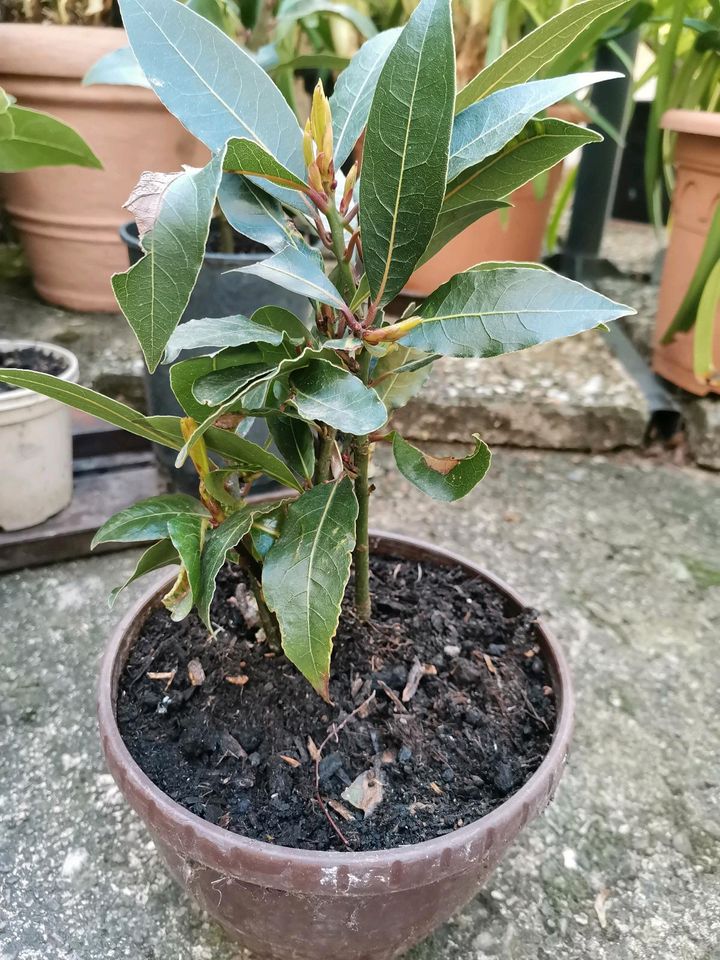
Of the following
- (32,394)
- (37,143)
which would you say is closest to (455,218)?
(37,143)

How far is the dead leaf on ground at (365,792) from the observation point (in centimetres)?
62

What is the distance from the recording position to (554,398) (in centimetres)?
154

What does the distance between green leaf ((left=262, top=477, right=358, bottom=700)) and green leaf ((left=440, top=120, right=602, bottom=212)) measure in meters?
0.24

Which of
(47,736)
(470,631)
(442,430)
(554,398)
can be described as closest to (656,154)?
(554,398)

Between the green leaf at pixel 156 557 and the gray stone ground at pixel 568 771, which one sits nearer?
the green leaf at pixel 156 557

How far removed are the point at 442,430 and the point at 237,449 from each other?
0.99 metres

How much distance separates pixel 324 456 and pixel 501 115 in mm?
292

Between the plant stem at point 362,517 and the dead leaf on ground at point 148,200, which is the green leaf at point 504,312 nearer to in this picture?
the plant stem at point 362,517

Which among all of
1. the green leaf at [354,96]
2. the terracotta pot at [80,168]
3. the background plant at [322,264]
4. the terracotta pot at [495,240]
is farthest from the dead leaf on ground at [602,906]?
the terracotta pot at [80,168]

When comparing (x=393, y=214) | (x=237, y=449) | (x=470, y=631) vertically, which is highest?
(x=393, y=214)

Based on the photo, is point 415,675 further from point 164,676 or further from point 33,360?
point 33,360

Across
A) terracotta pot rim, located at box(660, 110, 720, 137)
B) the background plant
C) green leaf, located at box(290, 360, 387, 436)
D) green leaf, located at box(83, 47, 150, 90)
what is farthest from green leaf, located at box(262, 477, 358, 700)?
terracotta pot rim, located at box(660, 110, 720, 137)

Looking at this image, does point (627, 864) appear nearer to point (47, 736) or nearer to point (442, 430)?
point (47, 736)

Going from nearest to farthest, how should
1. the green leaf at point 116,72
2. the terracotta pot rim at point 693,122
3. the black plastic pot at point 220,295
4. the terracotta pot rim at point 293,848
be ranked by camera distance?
the terracotta pot rim at point 293,848 → the green leaf at point 116,72 → the black plastic pot at point 220,295 → the terracotta pot rim at point 693,122
